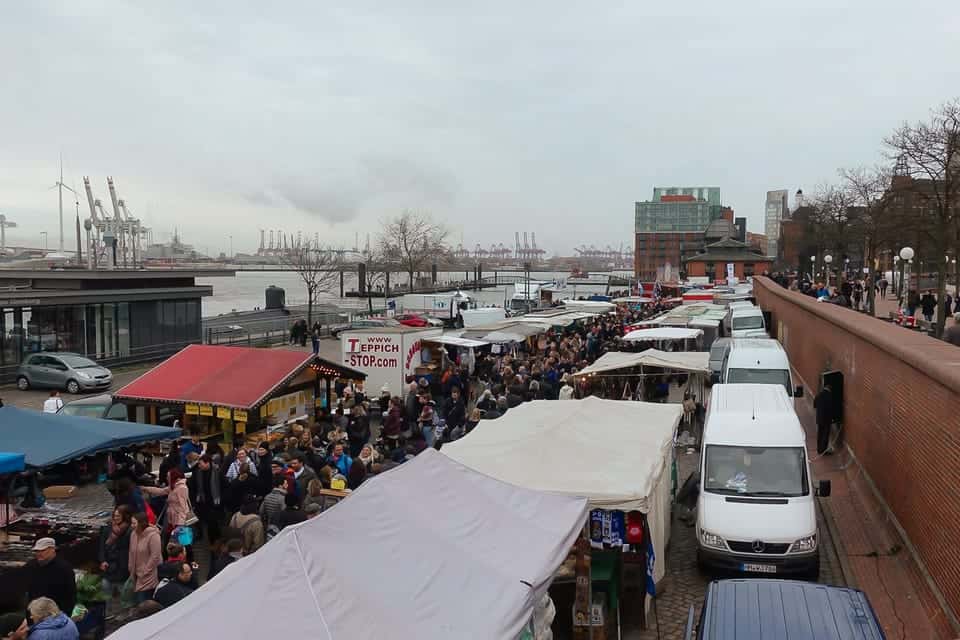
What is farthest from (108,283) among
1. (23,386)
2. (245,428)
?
(245,428)

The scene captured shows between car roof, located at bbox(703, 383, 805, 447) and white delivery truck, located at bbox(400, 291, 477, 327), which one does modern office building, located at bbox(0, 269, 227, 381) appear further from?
car roof, located at bbox(703, 383, 805, 447)

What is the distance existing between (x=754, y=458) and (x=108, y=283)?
2749 cm

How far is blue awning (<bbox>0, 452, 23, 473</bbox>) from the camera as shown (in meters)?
9.41

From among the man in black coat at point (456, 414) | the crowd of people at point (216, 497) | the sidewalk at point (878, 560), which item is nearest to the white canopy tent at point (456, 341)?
the crowd of people at point (216, 497)

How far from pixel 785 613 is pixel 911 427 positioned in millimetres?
5593

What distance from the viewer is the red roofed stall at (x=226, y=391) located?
14633 mm

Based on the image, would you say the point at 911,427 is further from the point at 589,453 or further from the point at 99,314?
the point at 99,314

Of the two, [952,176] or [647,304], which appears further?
[647,304]

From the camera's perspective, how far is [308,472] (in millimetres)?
10148

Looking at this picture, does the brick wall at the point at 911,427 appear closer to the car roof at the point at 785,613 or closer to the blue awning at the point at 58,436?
the car roof at the point at 785,613

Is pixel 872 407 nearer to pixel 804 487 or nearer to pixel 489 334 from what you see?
pixel 804 487

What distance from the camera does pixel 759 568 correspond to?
8.74 metres

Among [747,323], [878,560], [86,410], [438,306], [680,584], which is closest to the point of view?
[680,584]

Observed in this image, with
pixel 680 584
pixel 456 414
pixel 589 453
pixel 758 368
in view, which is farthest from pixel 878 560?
pixel 456 414
